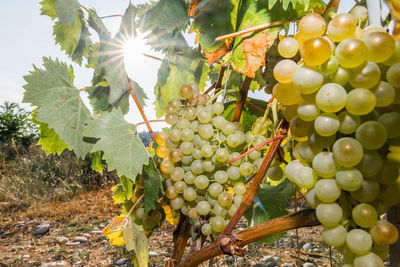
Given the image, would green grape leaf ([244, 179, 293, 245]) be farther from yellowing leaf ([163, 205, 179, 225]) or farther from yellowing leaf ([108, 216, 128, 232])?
yellowing leaf ([108, 216, 128, 232])

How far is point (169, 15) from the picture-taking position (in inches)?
25.5

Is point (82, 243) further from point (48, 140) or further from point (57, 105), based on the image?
point (57, 105)

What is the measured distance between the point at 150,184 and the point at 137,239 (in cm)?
13

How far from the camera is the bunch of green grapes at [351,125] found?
28 centimetres

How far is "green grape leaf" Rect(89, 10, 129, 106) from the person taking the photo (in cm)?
66

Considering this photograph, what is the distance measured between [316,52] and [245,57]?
22 centimetres

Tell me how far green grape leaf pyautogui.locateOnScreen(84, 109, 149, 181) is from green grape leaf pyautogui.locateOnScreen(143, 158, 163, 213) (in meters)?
0.03

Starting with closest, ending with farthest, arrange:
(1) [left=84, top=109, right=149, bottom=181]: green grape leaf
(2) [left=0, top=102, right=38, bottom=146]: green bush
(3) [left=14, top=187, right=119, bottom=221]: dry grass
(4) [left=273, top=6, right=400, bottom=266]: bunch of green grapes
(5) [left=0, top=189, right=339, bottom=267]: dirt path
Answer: (4) [left=273, top=6, right=400, bottom=266]: bunch of green grapes < (1) [left=84, top=109, right=149, bottom=181]: green grape leaf < (5) [left=0, top=189, right=339, bottom=267]: dirt path < (3) [left=14, top=187, right=119, bottom=221]: dry grass < (2) [left=0, top=102, right=38, bottom=146]: green bush

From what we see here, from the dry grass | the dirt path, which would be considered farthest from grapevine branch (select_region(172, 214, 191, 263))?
the dry grass

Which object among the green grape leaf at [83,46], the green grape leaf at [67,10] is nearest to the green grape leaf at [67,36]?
the green grape leaf at [83,46]

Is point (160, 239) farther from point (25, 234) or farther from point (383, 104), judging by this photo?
point (383, 104)

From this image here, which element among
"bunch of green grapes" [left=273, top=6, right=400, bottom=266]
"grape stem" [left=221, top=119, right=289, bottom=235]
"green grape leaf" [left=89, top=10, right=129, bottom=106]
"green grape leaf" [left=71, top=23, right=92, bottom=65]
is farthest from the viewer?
"green grape leaf" [left=71, top=23, right=92, bottom=65]

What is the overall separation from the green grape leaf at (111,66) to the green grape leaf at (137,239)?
283 mm

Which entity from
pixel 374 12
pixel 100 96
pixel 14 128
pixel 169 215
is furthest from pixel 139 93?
pixel 14 128
